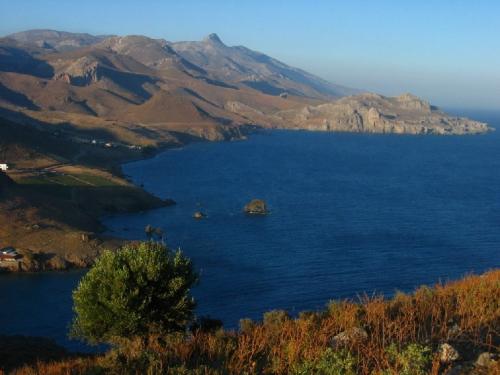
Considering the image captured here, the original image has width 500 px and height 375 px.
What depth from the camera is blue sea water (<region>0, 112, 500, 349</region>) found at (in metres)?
53.1

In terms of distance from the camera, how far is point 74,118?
19475 centimetres

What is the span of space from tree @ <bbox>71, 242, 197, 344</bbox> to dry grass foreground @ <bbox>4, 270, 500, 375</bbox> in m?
10.8

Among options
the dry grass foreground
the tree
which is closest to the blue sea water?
the tree

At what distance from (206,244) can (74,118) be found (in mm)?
138959

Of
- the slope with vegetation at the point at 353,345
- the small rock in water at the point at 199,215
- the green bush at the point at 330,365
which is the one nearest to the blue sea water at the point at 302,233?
the small rock in water at the point at 199,215

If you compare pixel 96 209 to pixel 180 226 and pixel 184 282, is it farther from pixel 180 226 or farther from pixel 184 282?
pixel 184 282

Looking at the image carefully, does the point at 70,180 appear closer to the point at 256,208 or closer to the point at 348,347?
the point at 256,208

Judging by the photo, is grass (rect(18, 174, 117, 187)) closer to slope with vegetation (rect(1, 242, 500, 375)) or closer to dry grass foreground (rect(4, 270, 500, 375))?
slope with vegetation (rect(1, 242, 500, 375))

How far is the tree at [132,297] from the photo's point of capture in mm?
24828

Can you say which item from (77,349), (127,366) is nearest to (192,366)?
(127,366)

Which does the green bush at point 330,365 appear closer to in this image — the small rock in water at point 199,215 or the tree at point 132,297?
the tree at point 132,297

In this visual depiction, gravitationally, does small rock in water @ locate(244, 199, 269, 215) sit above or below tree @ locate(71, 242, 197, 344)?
below

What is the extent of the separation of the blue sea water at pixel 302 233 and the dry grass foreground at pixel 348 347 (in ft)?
77.7

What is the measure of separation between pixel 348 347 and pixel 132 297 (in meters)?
14.9
